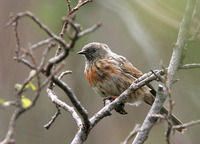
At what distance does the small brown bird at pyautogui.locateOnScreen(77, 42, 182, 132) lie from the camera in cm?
590

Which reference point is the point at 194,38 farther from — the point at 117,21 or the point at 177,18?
the point at 117,21

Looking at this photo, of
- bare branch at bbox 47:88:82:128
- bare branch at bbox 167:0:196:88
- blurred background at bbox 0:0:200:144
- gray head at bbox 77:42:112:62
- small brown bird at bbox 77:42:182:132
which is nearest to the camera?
bare branch at bbox 47:88:82:128

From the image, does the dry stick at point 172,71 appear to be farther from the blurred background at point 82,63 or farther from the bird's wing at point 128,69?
the blurred background at point 82,63

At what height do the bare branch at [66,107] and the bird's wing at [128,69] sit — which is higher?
the bare branch at [66,107]

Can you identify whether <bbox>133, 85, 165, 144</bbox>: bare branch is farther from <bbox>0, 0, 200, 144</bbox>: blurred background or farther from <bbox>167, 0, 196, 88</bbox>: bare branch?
<bbox>0, 0, 200, 144</bbox>: blurred background

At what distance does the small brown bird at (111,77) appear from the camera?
19.4 ft

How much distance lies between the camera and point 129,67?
6.23 m

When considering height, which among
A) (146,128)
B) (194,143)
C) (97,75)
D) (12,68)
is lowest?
(194,143)

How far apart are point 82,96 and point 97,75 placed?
4.70m

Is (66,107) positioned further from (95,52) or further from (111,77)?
(95,52)

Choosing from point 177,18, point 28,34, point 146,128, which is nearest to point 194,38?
point 146,128

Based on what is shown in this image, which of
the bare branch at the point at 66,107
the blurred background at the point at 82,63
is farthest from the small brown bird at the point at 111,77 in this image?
the blurred background at the point at 82,63

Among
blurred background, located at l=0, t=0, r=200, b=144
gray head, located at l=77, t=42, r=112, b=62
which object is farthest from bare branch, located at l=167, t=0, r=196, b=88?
blurred background, located at l=0, t=0, r=200, b=144

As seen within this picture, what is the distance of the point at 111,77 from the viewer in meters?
5.91
